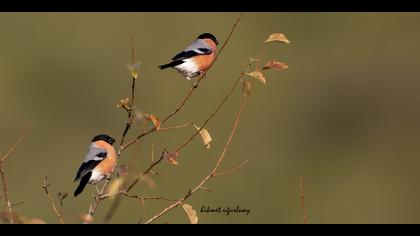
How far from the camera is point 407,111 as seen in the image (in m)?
29.4

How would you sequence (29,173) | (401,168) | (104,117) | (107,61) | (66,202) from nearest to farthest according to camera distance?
(66,202), (29,173), (104,117), (401,168), (107,61)

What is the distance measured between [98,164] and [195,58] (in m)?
2.02

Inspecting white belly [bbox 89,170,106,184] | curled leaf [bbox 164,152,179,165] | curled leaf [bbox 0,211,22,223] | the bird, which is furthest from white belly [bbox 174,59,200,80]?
curled leaf [bbox 0,211,22,223]

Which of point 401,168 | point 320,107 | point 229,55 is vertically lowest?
point 401,168

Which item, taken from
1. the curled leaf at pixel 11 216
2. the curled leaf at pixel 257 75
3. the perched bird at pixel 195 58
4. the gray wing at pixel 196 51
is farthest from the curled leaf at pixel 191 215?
the gray wing at pixel 196 51

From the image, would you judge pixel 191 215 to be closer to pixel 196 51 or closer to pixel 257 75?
pixel 257 75

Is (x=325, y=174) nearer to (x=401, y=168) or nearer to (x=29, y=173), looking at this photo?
(x=401, y=168)

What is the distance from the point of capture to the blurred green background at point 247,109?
23.0 meters

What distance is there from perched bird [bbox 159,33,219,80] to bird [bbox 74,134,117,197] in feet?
4.08

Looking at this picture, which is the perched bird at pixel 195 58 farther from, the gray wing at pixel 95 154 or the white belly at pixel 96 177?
the white belly at pixel 96 177

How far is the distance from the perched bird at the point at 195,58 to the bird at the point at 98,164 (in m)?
1.24
